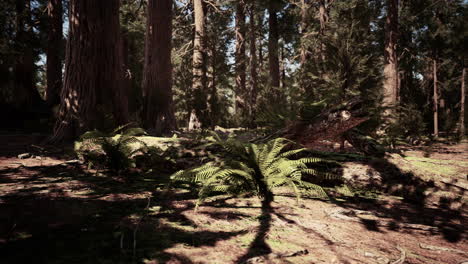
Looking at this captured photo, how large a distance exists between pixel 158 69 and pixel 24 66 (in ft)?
24.6

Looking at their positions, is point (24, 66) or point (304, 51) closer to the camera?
point (24, 66)

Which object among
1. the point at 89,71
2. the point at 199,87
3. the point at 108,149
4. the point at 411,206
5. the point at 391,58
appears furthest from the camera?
the point at 391,58

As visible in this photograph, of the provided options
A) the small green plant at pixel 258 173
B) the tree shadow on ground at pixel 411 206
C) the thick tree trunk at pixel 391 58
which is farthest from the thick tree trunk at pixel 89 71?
the thick tree trunk at pixel 391 58

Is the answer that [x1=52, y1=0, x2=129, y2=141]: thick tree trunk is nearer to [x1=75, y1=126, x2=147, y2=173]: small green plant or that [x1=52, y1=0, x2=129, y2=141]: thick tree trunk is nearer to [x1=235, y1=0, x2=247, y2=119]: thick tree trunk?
[x1=75, y1=126, x2=147, y2=173]: small green plant

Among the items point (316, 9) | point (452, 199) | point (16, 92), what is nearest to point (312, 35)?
point (316, 9)

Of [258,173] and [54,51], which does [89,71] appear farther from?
[54,51]

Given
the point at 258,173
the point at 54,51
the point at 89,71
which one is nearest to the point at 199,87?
the point at 89,71

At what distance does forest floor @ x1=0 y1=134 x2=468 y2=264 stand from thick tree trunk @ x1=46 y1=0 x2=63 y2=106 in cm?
889

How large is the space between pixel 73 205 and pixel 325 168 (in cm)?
331

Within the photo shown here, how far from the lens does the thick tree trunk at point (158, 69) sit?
8359 millimetres

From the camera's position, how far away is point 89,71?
5297mm

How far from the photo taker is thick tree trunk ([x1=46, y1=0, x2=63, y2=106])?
36.0 ft

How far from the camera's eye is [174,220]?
7.44 ft

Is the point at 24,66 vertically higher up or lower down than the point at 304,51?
lower down
